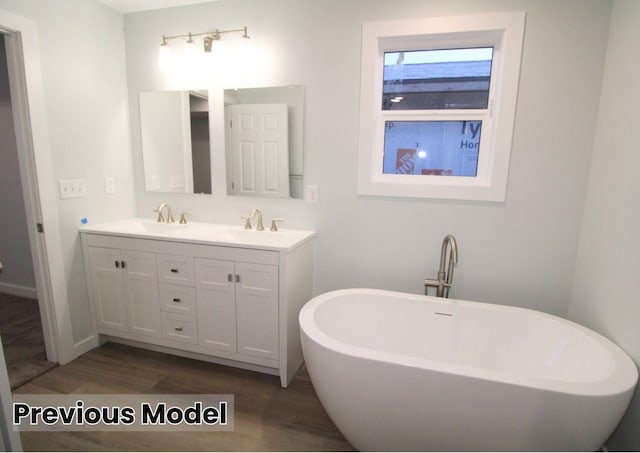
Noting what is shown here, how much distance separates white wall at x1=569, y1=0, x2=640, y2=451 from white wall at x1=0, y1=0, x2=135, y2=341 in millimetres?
3216

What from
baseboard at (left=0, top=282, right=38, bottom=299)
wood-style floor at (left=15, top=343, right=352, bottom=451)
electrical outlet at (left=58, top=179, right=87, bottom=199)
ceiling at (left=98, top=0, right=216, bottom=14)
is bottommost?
wood-style floor at (left=15, top=343, right=352, bottom=451)

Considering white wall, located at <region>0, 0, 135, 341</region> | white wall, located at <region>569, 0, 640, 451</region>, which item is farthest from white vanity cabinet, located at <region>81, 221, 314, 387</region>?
white wall, located at <region>569, 0, 640, 451</region>

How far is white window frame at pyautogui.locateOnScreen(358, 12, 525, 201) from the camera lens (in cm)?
187

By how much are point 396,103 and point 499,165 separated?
77 centimetres

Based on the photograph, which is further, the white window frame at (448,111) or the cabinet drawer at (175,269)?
the cabinet drawer at (175,269)

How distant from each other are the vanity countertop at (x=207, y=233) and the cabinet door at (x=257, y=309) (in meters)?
0.16

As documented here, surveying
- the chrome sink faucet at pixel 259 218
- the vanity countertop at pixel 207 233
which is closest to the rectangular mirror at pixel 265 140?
the chrome sink faucet at pixel 259 218

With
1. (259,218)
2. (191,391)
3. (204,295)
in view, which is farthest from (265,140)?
(191,391)

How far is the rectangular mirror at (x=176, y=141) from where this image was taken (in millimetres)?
2510

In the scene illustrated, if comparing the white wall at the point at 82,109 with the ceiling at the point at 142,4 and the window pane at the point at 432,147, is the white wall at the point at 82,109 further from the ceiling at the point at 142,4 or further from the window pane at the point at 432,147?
the window pane at the point at 432,147

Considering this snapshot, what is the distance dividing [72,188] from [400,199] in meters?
2.25

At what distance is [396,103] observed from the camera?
2.20m

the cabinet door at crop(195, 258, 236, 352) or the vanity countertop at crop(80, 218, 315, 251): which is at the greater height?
the vanity countertop at crop(80, 218, 315, 251)

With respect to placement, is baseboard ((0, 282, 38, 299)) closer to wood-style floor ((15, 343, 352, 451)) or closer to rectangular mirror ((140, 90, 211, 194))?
wood-style floor ((15, 343, 352, 451))
